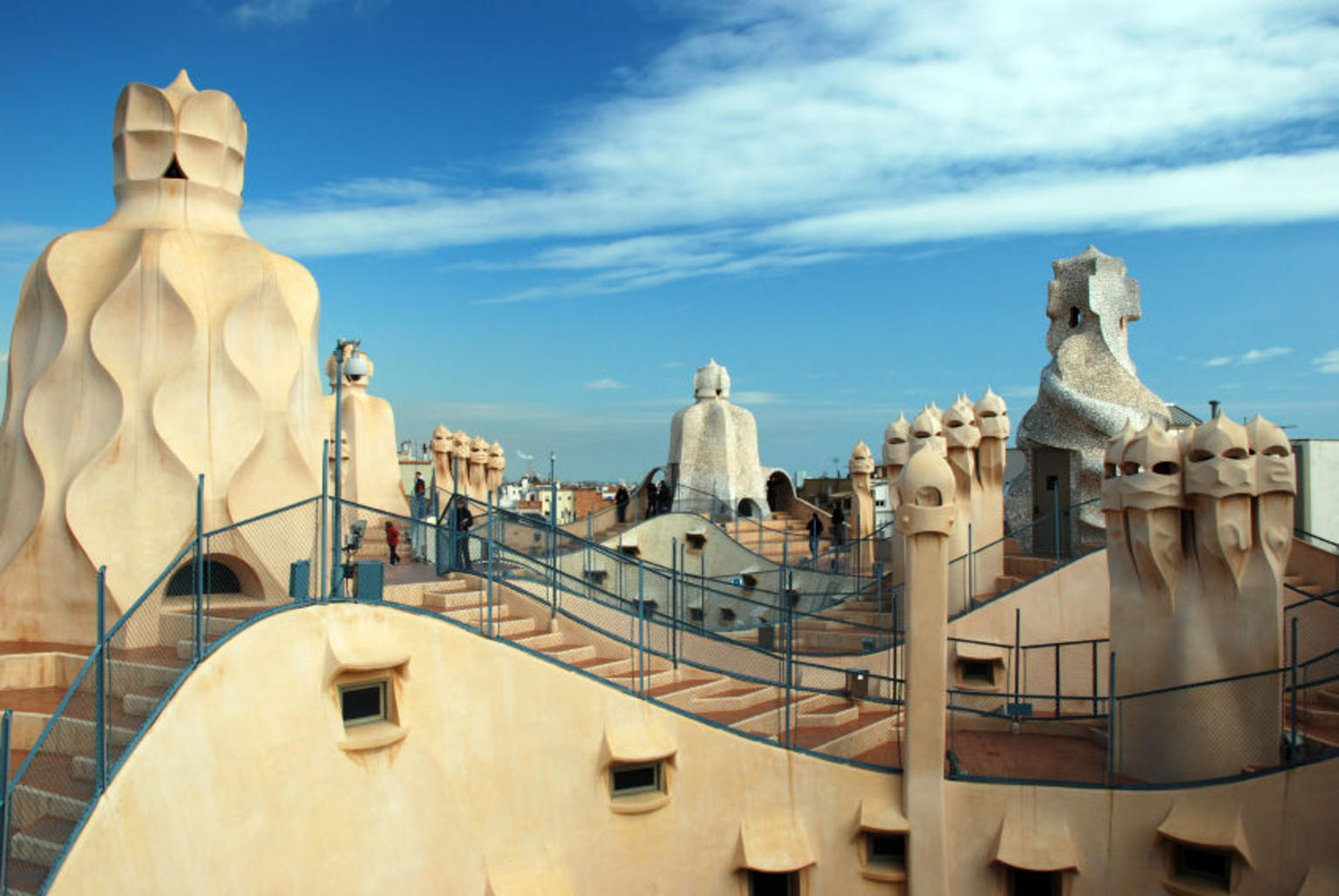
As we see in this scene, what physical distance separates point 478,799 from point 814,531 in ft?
57.7

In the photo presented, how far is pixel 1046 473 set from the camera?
21078 mm

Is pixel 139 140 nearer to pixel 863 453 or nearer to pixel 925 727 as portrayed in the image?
pixel 925 727

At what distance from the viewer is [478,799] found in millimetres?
10250

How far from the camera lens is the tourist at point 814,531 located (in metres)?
23.8

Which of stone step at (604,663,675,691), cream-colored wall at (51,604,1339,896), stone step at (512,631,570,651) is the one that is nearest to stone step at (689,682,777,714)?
stone step at (604,663,675,691)

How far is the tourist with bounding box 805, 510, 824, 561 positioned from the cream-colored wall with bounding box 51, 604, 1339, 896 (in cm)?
1054

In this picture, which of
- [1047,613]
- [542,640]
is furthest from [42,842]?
[1047,613]

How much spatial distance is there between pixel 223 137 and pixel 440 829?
32.1 feet

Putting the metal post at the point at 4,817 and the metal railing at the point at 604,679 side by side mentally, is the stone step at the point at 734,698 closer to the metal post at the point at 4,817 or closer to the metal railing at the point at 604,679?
the metal railing at the point at 604,679

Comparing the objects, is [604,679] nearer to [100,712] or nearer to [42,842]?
[100,712]

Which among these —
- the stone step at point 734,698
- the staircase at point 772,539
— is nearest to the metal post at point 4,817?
the stone step at point 734,698

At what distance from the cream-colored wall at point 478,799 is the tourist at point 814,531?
34.6 feet

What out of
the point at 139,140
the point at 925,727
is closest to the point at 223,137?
the point at 139,140

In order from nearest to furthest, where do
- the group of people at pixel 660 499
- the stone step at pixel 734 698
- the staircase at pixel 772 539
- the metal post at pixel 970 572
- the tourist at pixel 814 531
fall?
1. the stone step at pixel 734 698
2. the metal post at pixel 970 572
3. the tourist at pixel 814 531
4. the staircase at pixel 772 539
5. the group of people at pixel 660 499
